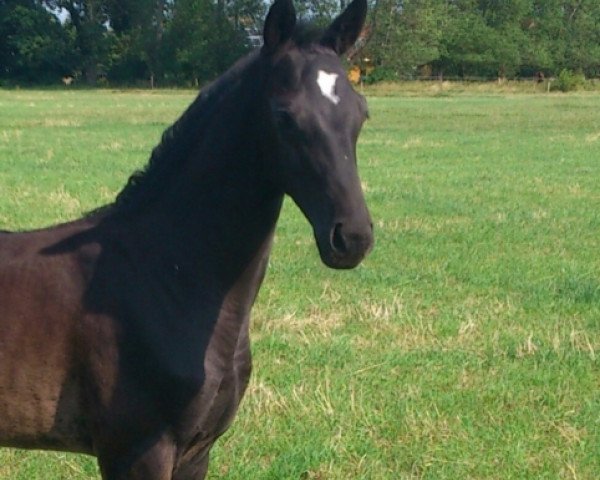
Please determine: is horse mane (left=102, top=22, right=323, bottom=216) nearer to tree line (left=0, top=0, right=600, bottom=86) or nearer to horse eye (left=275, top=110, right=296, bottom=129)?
horse eye (left=275, top=110, right=296, bottom=129)

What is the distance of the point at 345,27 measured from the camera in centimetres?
321

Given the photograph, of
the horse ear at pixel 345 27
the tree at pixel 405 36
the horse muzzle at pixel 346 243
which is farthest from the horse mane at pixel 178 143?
the tree at pixel 405 36

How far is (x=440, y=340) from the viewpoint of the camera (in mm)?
6234

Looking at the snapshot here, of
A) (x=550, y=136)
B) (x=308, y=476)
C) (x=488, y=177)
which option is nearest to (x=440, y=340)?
(x=308, y=476)

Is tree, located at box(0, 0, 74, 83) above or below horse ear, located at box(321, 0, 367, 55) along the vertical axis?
below

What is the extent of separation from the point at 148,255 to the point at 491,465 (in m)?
2.29

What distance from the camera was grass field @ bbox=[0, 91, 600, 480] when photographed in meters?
4.54

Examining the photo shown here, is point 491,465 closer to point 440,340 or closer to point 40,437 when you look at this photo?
point 440,340

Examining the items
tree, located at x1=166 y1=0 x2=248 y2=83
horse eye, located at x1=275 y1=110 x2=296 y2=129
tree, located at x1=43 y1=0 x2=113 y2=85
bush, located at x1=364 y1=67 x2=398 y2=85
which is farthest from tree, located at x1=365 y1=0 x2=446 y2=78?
horse eye, located at x1=275 y1=110 x2=296 y2=129

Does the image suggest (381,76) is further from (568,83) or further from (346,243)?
(346,243)

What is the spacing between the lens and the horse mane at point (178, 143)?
3.30 m

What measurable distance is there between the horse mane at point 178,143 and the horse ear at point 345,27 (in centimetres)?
31

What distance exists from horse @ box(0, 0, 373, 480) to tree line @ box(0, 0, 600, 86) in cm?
5830

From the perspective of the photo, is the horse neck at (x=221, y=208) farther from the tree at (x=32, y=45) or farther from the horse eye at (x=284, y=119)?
the tree at (x=32, y=45)
